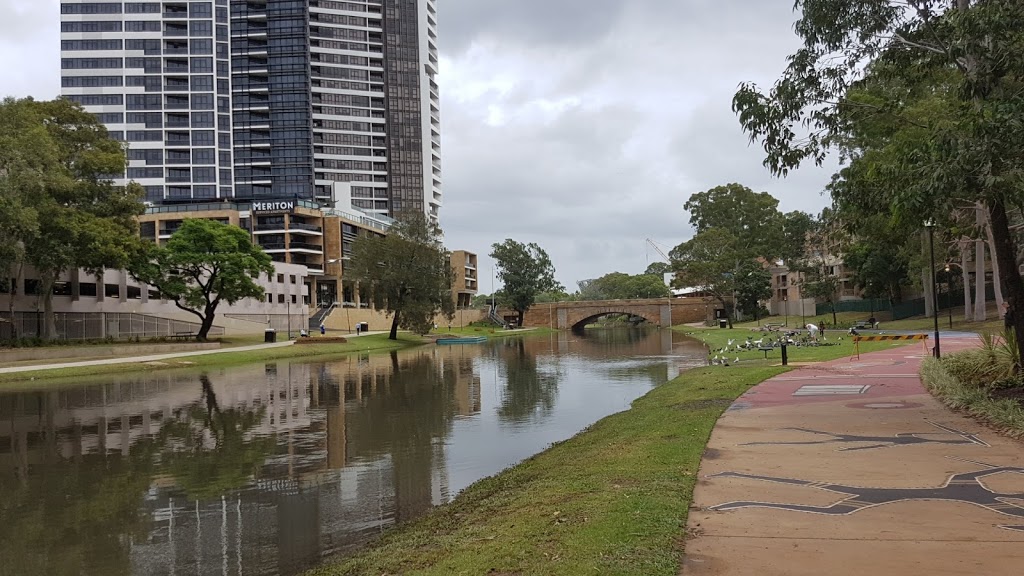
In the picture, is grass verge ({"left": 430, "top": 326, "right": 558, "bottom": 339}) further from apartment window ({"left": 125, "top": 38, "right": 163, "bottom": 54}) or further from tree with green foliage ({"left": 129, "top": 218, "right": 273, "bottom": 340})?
apartment window ({"left": 125, "top": 38, "right": 163, "bottom": 54})

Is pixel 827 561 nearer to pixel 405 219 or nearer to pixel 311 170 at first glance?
pixel 405 219

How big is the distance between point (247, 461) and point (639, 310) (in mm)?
102690

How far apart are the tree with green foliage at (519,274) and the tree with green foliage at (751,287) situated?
40.8 meters

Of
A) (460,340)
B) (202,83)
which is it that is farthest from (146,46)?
(460,340)

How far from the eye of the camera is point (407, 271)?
208ft

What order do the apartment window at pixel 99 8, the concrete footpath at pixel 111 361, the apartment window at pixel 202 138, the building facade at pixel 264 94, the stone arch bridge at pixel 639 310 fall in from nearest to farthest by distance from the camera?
the concrete footpath at pixel 111 361, the stone arch bridge at pixel 639 310, the apartment window at pixel 99 8, the building facade at pixel 264 94, the apartment window at pixel 202 138

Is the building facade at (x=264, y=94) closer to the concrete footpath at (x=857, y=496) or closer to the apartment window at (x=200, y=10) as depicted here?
the apartment window at (x=200, y=10)

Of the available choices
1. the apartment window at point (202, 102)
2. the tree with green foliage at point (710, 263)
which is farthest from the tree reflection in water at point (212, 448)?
the apartment window at point (202, 102)

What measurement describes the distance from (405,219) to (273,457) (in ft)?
177

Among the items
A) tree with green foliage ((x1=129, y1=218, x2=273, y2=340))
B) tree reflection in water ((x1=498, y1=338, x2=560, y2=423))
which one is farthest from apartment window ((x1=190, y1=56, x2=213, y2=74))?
tree reflection in water ((x1=498, y1=338, x2=560, y2=423))

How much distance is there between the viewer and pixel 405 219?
66.1 metres

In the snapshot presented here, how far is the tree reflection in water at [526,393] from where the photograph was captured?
62.1 ft

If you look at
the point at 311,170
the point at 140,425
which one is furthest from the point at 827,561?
the point at 311,170

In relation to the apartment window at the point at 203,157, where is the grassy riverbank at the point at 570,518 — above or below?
below
